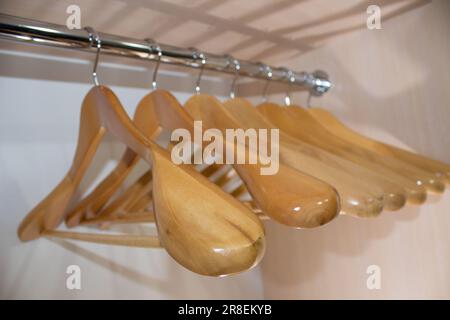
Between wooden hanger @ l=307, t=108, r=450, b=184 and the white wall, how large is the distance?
0.38 meters

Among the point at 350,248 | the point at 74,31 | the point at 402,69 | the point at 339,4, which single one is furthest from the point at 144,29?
the point at 350,248

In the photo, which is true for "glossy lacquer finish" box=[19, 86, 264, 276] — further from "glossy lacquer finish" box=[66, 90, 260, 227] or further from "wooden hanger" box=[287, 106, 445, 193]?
"wooden hanger" box=[287, 106, 445, 193]

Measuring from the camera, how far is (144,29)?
67cm

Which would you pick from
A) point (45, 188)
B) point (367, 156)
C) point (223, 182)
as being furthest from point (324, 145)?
point (45, 188)

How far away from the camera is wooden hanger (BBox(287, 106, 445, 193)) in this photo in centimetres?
52

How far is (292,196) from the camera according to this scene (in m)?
0.35

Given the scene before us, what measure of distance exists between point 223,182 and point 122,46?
0.25 metres

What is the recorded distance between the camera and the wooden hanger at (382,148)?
22.2 inches

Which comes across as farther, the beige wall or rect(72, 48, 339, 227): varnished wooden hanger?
the beige wall

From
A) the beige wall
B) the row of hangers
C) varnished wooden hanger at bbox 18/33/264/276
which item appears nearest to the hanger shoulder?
the row of hangers

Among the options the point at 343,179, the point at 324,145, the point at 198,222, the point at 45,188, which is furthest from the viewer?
the point at 45,188

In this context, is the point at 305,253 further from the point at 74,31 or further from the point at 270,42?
the point at 74,31

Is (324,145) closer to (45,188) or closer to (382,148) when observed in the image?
(382,148)

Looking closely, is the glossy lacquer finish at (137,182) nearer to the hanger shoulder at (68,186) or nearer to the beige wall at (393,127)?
the hanger shoulder at (68,186)
